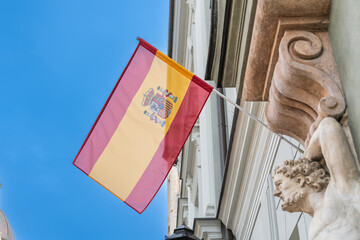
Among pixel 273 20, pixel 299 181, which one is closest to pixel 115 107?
pixel 273 20

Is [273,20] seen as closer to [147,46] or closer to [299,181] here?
[299,181]

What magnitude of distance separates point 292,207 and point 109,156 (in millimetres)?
4621

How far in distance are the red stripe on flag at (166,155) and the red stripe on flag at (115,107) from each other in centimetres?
72

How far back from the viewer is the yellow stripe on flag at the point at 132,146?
7.95 metres

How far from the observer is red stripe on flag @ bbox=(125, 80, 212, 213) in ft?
25.3

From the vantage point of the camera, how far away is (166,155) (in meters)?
7.93

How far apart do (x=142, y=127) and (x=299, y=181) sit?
4303mm

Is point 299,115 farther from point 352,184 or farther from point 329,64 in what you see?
point 352,184

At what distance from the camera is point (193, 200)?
70.2 feet

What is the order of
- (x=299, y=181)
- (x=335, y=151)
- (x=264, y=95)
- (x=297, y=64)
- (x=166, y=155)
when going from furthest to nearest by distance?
(x=166, y=155)
(x=264, y=95)
(x=297, y=64)
(x=299, y=181)
(x=335, y=151)

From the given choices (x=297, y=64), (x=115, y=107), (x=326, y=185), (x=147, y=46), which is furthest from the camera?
(x=115, y=107)

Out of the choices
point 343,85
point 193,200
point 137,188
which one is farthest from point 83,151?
point 193,200

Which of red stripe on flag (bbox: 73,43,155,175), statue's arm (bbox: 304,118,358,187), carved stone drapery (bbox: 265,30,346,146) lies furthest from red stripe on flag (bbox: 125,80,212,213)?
statue's arm (bbox: 304,118,358,187)

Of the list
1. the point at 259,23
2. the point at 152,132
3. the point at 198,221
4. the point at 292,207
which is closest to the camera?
the point at 292,207
